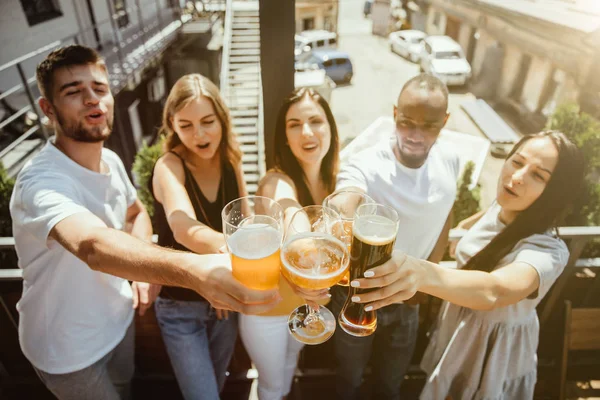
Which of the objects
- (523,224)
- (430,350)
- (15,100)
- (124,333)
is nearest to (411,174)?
(523,224)

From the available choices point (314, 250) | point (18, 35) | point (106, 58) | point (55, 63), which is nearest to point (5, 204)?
point (55, 63)

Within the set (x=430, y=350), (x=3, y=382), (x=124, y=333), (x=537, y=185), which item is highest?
(x=537, y=185)

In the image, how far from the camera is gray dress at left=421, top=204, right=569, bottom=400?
6.17 feet

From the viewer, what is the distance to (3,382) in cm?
276

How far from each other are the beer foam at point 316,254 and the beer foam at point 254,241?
0.05 meters

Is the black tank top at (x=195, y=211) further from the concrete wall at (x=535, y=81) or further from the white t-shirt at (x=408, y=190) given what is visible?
the concrete wall at (x=535, y=81)

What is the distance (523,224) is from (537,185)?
0.22 m

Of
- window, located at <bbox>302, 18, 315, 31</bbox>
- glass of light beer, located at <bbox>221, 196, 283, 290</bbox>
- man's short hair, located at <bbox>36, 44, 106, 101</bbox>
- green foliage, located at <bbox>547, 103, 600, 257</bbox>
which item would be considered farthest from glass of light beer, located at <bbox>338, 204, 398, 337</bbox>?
window, located at <bbox>302, 18, 315, 31</bbox>

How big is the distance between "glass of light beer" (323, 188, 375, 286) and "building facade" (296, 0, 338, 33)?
101 ft

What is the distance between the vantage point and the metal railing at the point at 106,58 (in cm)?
632

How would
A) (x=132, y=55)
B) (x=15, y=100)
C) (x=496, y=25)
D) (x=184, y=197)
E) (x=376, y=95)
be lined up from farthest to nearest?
(x=376, y=95) < (x=496, y=25) < (x=132, y=55) < (x=15, y=100) < (x=184, y=197)

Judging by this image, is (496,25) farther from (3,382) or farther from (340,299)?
(3,382)

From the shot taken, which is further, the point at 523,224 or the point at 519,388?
the point at 519,388

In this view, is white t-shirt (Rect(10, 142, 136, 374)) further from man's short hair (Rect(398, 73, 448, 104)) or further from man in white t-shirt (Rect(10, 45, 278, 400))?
man's short hair (Rect(398, 73, 448, 104))
